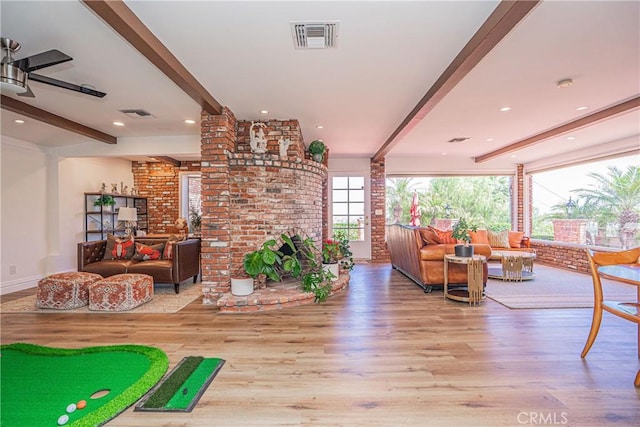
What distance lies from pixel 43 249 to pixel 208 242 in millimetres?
3642

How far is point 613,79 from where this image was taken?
3.05 m

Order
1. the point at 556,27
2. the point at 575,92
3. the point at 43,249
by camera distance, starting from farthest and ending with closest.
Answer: the point at 43,249
the point at 575,92
the point at 556,27

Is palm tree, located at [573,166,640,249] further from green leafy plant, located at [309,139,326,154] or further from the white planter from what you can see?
the white planter

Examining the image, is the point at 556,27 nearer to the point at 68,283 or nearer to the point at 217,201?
the point at 217,201

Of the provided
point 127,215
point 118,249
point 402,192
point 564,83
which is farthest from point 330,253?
point 402,192

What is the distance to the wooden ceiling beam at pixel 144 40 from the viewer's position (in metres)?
1.83

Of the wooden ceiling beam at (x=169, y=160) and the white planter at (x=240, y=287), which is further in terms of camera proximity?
the wooden ceiling beam at (x=169, y=160)

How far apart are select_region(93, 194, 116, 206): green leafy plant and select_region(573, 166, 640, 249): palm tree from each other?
1001cm

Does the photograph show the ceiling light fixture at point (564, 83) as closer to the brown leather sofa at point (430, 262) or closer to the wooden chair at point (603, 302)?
the wooden chair at point (603, 302)

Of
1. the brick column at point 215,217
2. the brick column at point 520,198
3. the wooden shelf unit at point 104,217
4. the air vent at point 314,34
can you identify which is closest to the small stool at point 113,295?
the brick column at point 215,217

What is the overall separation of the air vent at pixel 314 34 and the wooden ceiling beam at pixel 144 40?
109 centimetres

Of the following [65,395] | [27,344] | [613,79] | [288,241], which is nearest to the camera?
[65,395]

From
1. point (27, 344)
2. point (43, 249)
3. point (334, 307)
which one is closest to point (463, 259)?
point (334, 307)

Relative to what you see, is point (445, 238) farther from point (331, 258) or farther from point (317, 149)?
point (317, 149)
